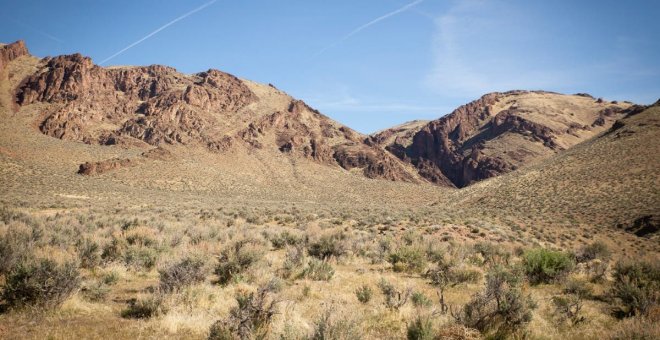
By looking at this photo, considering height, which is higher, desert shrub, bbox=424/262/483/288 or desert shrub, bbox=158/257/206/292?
desert shrub, bbox=158/257/206/292

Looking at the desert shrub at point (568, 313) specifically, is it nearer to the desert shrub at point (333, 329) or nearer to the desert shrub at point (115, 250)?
the desert shrub at point (333, 329)

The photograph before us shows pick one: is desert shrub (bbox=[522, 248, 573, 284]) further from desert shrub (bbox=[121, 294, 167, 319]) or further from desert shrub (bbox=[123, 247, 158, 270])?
desert shrub (bbox=[123, 247, 158, 270])

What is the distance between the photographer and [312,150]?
101 metres

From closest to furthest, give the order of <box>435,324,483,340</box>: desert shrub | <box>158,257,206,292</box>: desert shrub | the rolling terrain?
<box>435,324,483,340</box>: desert shrub < the rolling terrain < <box>158,257,206,292</box>: desert shrub

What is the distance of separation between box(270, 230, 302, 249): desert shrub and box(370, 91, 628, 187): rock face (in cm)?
10235

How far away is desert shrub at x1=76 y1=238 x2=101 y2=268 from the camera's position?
10320mm

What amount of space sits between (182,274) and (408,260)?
26.8 ft

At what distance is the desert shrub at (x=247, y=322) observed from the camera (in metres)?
5.47

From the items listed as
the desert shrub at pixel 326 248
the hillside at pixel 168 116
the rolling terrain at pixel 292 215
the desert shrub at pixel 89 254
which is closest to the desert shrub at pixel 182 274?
the rolling terrain at pixel 292 215

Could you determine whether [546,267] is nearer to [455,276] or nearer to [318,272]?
[455,276]

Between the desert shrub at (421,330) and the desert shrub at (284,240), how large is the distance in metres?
10.5

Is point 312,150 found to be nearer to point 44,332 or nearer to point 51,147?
point 51,147

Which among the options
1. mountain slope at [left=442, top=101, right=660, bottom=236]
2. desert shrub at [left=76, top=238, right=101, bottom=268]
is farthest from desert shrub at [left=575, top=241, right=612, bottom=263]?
desert shrub at [left=76, top=238, right=101, bottom=268]

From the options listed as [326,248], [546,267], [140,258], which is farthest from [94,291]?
[546,267]
